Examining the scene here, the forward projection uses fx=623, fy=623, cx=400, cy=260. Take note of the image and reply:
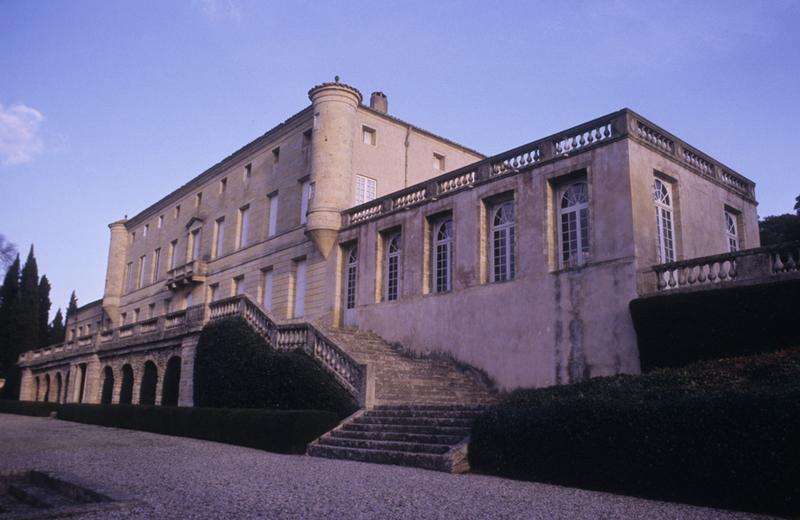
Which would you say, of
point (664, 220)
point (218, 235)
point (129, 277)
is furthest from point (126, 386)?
point (664, 220)

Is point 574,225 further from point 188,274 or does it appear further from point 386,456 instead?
point 188,274

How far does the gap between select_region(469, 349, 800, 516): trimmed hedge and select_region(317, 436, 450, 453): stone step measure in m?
0.77

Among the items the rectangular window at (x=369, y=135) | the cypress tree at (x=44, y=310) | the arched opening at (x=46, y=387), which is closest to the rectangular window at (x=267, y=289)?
the rectangular window at (x=369, y=135)

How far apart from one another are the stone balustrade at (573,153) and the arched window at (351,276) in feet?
7.13

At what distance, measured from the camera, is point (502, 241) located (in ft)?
58.4

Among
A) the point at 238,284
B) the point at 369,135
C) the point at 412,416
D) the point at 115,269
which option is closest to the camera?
the point at 412,416

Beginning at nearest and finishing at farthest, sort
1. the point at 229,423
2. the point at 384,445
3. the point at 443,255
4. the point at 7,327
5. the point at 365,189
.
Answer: the point at 384,445, the point at 229,423, the point at 443,255, the point at 365,189, the point at 7,327

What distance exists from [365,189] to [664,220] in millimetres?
12605

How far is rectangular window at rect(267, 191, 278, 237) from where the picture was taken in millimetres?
27391

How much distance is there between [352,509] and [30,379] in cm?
4106

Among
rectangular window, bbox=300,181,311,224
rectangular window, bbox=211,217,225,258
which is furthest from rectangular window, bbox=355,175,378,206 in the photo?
rectangular window, bbox=211,217,225,258

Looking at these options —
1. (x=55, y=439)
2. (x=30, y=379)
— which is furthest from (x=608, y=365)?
(x=30, y=379)

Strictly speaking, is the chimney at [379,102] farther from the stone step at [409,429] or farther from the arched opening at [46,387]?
the arched opening at [46,387]

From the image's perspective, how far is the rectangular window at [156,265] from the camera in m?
37.8
